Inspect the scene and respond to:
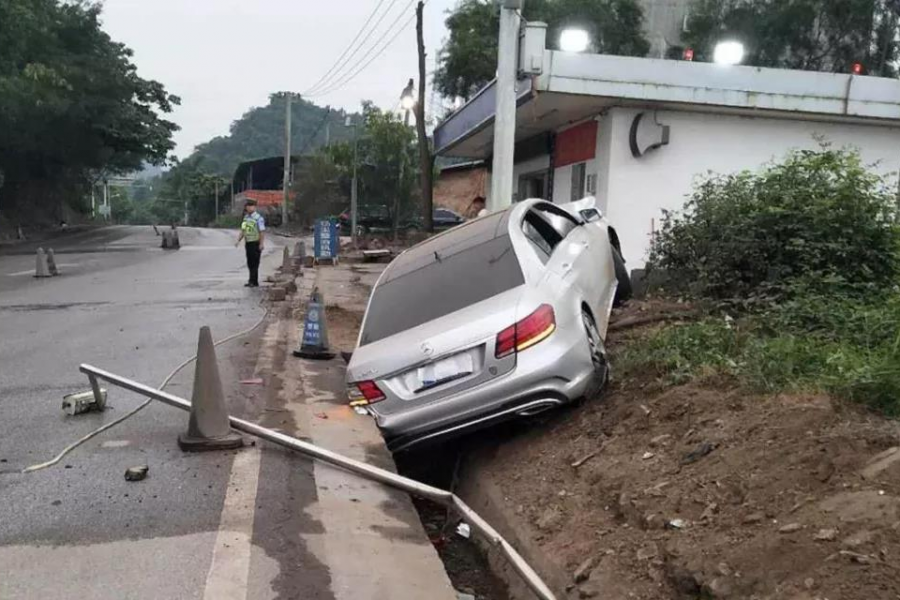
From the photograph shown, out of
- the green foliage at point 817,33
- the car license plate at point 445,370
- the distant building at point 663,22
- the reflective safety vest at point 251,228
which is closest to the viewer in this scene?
the car license plate at point 445,370

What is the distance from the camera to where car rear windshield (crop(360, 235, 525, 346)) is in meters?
5.66

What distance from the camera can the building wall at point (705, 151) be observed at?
13438 mm

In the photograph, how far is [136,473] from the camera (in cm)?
500

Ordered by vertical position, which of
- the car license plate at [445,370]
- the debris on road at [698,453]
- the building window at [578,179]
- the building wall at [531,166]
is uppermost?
the building wall at [531,166]

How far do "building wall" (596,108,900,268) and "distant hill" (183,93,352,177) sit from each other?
59.9 meters

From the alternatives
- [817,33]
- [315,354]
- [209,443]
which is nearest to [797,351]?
[209,443]

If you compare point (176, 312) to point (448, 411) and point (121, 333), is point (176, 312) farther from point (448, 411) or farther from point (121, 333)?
point (448, 411)

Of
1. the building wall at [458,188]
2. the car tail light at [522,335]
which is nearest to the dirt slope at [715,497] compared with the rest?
the car tail light at [522,335]

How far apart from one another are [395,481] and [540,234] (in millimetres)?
2768

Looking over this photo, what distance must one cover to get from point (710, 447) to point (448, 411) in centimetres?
167

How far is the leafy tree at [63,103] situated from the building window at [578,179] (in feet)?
62.6

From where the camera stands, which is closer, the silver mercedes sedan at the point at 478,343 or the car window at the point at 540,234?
the silver mercedes sedan at the point at 478,343

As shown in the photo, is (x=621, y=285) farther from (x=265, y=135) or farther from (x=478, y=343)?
(x=265, y=135)

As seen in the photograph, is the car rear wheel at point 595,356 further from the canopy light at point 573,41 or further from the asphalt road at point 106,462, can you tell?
the canopy light at point 573,41
